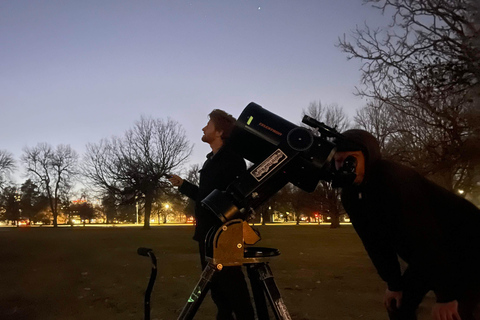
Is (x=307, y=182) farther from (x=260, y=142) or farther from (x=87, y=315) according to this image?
(x=87, y=315)

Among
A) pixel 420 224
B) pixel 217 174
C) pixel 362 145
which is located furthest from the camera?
pixel 217 174

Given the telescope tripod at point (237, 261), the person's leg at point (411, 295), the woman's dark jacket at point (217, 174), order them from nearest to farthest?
the telescope tripod at point (237, 261)
the person's leg at point (411, 295)
the woman's dark jacket at point (217, 174)

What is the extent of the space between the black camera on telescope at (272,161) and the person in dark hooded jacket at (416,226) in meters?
0.19

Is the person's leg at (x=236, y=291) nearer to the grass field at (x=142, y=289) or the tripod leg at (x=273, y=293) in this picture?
the tripod leg at (x=273, y=293)

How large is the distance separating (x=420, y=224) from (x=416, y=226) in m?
0.02

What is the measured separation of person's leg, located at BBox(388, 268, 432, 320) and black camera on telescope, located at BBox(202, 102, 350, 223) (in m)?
0.97

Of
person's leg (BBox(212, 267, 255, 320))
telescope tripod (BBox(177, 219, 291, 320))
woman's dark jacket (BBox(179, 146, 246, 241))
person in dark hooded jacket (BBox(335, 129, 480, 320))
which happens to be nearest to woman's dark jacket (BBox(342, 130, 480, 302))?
person in dark hooded jacket (BBox(335, 129, 480, 320))

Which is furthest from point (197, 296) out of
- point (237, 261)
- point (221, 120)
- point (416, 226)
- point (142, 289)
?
point (142, 289)

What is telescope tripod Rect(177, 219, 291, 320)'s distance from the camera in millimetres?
1765

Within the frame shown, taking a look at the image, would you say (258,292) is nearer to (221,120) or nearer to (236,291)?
(236,291)

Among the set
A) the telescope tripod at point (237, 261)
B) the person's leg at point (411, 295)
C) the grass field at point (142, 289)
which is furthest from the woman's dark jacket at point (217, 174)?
the grass field at point (142, 289)

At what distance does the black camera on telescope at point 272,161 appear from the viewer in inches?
70.9

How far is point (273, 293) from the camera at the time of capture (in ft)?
6.03

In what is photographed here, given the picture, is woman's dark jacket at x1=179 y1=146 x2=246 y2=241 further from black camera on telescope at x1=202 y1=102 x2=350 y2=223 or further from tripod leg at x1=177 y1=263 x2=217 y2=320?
tripod leg at x1=177 y1=263 x2=217 y2=320
